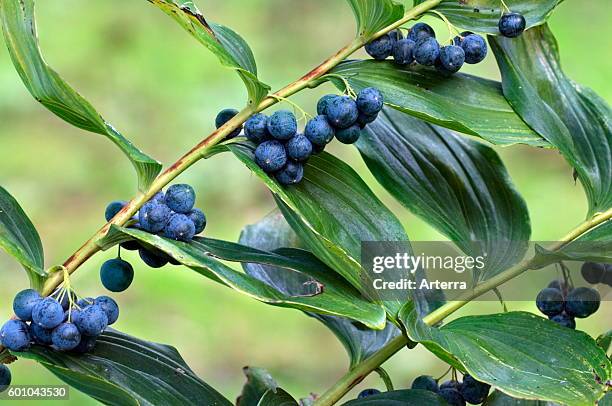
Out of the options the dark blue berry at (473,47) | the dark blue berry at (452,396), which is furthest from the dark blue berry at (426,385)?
the dark blue berry at (473,47)

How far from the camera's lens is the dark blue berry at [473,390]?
995 mm

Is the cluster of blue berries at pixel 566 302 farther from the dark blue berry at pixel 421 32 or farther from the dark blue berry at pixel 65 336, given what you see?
the dark blue berry at pixel 65 336

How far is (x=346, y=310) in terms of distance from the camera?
0.78m

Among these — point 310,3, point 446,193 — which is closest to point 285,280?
point 446,193

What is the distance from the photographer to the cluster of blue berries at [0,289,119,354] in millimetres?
784

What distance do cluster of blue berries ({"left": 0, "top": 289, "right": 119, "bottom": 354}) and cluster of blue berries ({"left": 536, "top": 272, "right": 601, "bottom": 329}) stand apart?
0.52m

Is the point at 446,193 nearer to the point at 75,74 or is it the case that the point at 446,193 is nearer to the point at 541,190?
the point at 541,190

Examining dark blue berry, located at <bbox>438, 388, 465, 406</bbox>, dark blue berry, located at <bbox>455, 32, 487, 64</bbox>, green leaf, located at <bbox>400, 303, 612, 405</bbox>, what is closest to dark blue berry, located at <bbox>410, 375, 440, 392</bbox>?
dark blue berry, located at <bbox>438, 388, 465, 406</bbox>

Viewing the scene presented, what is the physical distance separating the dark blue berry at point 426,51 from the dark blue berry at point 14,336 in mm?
483

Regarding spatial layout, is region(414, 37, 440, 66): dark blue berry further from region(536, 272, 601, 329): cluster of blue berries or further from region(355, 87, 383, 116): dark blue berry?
region(536, 272, 601, 329): cluster of blue berries

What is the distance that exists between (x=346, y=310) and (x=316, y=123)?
0.19 meters


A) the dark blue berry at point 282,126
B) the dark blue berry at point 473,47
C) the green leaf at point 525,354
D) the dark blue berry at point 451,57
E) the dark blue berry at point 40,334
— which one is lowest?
the green leaf at point 525,354

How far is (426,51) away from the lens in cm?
92

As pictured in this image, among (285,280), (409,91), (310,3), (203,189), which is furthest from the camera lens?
(310,3)
